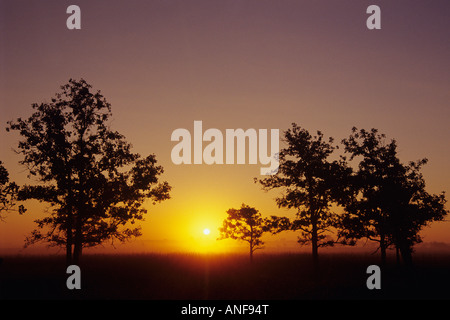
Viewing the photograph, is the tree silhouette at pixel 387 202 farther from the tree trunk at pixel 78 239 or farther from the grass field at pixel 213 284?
the tree trunk at pixel 78 239

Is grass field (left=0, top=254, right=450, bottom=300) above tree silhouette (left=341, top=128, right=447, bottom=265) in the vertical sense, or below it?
below

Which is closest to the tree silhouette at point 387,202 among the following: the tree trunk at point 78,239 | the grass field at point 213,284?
the grass field at point 213,284

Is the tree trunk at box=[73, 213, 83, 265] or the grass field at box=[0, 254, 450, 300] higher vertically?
the tree trunk at box=[73, 213, 83, 265]

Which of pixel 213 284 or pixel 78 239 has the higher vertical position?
pixel 78 239

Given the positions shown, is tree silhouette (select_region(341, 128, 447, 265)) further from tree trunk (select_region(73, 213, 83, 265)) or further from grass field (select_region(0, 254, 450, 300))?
tree trunk (select_region(73, 213, 83, 265))

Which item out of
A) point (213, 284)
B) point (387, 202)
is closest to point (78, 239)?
point (213, 284)

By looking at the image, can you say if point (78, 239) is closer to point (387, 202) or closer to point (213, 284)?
point (213, 284)

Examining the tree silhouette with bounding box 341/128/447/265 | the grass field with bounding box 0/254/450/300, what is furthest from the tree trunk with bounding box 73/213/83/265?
the tree silhouette with bounding box 341/128/447/265

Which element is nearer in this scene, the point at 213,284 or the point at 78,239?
the point at 213,284

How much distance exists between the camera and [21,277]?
83.8ft

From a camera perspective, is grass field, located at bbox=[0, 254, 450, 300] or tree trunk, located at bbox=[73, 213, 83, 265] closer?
grass field, located at bbox=[0, 254, 450, 300]
